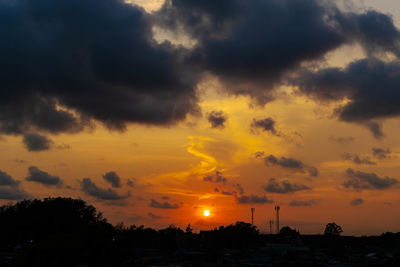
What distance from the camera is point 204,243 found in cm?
16950

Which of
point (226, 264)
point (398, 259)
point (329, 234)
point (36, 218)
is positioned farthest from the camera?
point (329, 234)

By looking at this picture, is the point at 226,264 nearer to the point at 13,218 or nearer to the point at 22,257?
the point at 22,257

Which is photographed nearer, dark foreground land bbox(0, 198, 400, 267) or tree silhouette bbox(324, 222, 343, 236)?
dark foreground land bbox(0, 198, 400, 267)

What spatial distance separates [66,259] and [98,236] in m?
9.75

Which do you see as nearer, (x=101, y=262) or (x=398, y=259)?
(x=101, y=262)

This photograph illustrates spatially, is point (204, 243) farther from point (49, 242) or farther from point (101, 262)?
point (49, 242)

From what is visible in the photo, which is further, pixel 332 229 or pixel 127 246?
pixel 332 229

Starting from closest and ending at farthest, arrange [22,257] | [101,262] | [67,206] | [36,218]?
[22,257]
[101,262]
[36,218]
[67,206]

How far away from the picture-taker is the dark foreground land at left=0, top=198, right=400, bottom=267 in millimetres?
57781

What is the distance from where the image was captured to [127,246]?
67.4 meters

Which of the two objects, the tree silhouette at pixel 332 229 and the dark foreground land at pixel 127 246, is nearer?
the dark foreground land at pixel 127 246

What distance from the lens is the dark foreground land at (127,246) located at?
190ft

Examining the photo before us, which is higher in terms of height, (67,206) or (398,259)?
(67,206)

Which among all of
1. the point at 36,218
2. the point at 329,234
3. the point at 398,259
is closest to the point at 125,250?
the point at 398,259
